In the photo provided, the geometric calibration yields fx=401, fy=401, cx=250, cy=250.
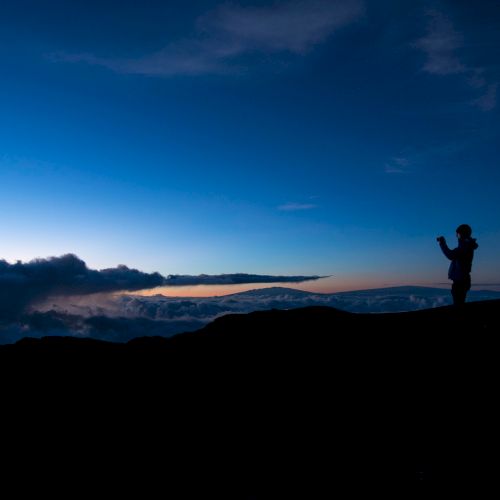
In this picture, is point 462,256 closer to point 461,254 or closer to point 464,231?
point 461,254

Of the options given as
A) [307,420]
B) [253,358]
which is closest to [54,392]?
[253,358]

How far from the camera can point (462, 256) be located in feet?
43.5

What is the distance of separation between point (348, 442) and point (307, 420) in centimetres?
162

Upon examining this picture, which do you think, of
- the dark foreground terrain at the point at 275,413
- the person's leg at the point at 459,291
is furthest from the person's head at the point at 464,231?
the dark foreground terrain at the point at 275,413

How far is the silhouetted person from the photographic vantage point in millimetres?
13250

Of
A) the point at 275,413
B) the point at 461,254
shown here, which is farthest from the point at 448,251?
the point at 275,413

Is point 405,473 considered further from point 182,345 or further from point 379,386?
point 182,345

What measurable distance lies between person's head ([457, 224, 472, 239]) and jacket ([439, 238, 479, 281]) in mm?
134

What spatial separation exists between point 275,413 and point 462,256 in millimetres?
7917

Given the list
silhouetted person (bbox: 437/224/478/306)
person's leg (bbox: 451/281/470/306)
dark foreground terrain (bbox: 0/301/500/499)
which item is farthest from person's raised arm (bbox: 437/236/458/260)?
dark foreground terrain (bbox: 0/301/500/499)

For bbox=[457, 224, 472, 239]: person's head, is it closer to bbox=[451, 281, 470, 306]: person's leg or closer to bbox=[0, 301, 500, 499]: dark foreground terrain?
bbox=[451, 281, 470, 306]: person's leg

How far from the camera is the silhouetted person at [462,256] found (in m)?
13.2

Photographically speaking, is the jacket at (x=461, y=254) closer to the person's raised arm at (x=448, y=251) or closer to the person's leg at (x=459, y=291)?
the person's raised arm at (x=448, y=251)

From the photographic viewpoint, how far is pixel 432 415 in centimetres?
1039
